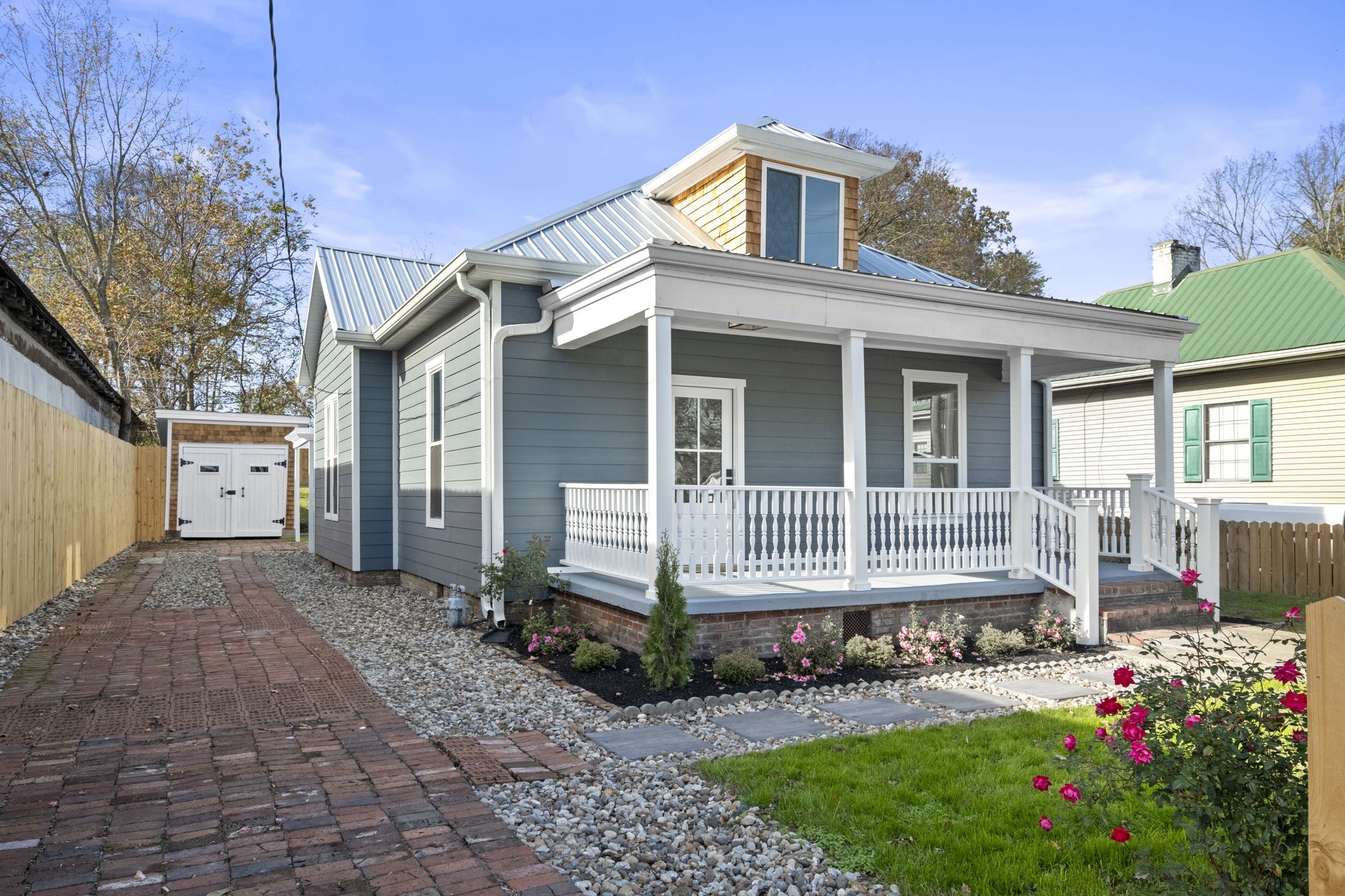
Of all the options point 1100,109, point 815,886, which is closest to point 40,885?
point 815,886

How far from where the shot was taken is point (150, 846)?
129 inches

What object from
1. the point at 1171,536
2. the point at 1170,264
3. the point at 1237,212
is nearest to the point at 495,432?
the point at 1171,536

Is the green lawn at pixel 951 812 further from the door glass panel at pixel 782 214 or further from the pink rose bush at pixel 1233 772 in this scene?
the door glass panel at pixel 782 214

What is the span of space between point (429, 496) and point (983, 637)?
6.58 meters

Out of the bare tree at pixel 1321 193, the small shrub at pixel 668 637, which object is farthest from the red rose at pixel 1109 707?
the bare tree at pixel 1321 193

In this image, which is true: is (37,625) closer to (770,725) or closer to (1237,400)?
(770,725)

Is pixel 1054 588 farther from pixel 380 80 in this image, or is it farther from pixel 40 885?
pixel 380 80

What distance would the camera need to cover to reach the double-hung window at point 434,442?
1016 cm

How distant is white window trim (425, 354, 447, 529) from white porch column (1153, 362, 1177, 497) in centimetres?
787

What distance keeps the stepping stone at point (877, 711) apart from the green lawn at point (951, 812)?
1.21 ft

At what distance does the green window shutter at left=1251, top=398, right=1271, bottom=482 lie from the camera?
1373 cm

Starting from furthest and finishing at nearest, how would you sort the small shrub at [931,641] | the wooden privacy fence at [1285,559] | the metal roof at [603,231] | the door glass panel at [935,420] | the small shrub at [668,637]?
the door glass panel at [935,420] → the wooden privacy fence at [1285,559] → the metal roof at [603,231] → the small shrub at [931,641] → the small shrub at [668,637]

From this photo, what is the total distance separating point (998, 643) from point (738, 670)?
2.53 meters

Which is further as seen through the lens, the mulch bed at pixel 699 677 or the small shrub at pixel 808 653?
the small shrub at pixel 808 653
